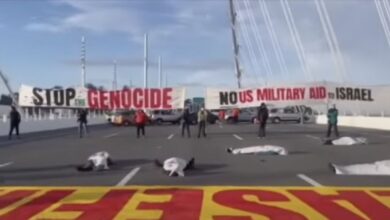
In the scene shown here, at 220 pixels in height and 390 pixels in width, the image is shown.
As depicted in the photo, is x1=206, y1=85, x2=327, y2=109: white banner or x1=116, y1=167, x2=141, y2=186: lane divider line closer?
x1=116, y1=167, x2=141, y2=186: lane divider line

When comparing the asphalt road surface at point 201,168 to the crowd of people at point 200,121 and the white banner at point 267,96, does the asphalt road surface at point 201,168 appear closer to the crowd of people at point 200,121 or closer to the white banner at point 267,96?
the crowd of people at point 200,121

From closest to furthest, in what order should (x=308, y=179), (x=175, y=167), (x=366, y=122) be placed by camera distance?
(x=308, y=179) < (x=175, y=167) < (x=366, y=122)

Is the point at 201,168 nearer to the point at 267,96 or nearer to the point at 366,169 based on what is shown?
the point at 366,169

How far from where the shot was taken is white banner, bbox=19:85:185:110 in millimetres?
44312

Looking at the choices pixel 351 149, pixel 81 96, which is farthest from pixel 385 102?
pixel 351 149

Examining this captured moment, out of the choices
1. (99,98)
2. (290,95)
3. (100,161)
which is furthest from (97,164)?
(290,95)

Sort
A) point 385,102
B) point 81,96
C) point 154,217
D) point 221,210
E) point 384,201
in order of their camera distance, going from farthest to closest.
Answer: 1. point 385,102
2. point 81,96
3. point 384,201
4. point 221,210
5. point 154,217

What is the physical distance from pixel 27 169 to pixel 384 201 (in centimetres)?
966

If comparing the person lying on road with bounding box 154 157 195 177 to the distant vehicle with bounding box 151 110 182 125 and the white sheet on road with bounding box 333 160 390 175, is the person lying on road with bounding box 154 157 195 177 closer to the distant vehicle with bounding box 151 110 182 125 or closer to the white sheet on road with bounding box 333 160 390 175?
the white sheet on road with bounding box 333 160 390 175

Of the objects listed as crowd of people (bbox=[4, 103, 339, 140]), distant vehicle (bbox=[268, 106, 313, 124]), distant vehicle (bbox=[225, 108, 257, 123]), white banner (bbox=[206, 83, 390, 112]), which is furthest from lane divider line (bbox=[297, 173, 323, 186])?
distant vehicle (bbox=[268, 106, 313, 124])

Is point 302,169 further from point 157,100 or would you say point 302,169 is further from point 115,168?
point 157,100

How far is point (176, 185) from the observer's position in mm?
13633

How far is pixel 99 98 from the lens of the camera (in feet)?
147

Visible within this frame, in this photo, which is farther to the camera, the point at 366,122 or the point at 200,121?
the point at 366,122
